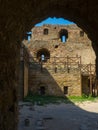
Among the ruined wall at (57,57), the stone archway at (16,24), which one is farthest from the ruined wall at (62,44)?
the stone archway at (16,24)

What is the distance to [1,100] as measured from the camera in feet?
14.5

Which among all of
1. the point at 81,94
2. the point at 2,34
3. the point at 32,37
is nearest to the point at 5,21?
the point at 2,34

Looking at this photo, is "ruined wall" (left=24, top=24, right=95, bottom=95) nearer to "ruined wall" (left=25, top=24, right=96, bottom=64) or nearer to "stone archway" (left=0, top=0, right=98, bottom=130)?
"ruined wall" (left=25, top=24, right=96, bottom=64)

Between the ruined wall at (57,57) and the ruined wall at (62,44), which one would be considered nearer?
the ruined wall at (57,57)

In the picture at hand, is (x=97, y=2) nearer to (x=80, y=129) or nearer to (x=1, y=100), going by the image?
(x=1, y=100)

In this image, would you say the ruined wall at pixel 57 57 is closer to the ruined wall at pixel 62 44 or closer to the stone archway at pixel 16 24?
the ruined wall at pixel 62 44

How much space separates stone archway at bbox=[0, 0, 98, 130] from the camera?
4.42m

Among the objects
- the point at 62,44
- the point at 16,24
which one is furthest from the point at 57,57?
the point at 16,24

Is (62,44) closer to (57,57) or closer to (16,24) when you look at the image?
(57,57)

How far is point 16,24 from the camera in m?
4.79

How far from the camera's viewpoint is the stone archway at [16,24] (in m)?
4.42

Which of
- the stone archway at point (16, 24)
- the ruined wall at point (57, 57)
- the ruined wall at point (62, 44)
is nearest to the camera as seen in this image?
the stone archway at point (16, 24)

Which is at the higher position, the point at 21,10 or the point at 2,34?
the point at 21,10

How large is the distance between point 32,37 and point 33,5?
25.9 metres
